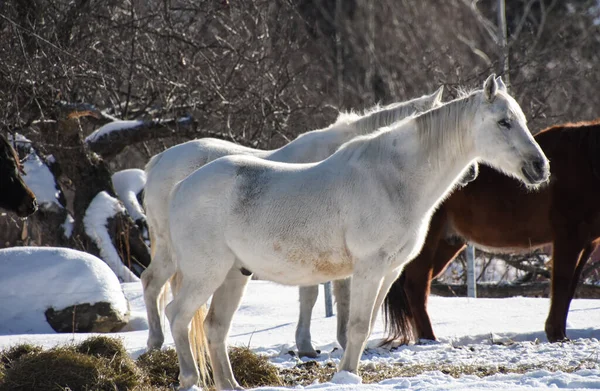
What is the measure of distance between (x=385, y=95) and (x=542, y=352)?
664 inches

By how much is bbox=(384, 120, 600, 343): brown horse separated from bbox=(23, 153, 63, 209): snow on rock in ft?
19.7

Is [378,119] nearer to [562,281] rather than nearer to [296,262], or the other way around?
[562,281]

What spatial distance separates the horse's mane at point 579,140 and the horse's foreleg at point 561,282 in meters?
0.69

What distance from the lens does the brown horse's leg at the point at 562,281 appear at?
7551mm

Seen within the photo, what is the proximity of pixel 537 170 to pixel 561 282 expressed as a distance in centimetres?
281

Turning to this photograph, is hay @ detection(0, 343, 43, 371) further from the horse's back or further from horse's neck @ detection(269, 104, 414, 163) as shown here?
horse's neck @ detection(269, 104, 414, 163)

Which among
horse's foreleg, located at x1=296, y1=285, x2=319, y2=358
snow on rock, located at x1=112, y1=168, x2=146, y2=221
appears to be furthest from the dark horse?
snow on rock, located at x1=112, y1=168, x2=146, y2=221

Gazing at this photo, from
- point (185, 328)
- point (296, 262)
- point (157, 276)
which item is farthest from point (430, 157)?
point (157, 276)

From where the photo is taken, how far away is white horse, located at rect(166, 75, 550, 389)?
522 centimetres

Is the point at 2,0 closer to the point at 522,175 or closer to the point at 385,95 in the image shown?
the point at 522,175

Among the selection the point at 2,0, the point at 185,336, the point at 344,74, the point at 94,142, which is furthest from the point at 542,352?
the point at 344,74

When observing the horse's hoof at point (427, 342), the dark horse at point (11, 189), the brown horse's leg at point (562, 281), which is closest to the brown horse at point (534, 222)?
the brown horse's leg at point (562, 281)

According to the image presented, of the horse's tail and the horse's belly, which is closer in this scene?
the horse's belly

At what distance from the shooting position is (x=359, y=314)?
5.24 meters
